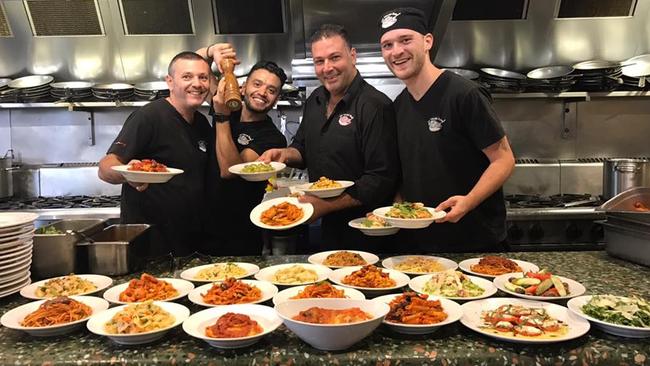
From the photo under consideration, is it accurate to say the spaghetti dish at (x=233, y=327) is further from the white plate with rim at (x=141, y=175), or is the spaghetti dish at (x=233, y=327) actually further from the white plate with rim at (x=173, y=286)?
the white plate with rim at (x=141, y=175)

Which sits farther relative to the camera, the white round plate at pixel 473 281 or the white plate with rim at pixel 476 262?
the white plate with rim at pixel 476 262

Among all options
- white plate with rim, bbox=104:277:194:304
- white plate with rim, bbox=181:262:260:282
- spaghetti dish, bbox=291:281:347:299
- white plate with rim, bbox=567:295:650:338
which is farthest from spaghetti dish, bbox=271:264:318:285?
white plate with rim, bbox=567:295:650:338

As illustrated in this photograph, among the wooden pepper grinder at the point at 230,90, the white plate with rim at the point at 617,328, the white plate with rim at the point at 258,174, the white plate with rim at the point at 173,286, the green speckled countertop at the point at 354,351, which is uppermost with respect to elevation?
the wooden pepper grinder at the point at 230,90

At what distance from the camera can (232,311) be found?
193 cm

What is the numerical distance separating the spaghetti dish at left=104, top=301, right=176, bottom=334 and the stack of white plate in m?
0.66

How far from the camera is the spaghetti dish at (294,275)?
2354 millimetres

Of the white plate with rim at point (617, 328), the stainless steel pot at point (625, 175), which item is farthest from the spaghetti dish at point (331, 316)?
the stainless steel pot at point (625, 175)

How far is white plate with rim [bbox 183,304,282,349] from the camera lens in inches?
67.1

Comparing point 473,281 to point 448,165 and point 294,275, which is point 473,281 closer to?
point 294,275

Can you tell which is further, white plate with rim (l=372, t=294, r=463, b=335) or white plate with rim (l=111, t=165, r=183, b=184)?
white plate with rim (l=111, t=165, r=183, b=184)

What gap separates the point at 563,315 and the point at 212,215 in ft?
7.94

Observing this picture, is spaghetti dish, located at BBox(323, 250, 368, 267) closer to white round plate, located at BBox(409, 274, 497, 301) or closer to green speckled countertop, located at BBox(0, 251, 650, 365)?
white round plate, located at BBox(409, 274, 497, 301)

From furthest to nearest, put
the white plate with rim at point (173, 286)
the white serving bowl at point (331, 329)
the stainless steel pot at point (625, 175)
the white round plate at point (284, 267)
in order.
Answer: the stainless steel pot at point (625, 175) < the white round plate at point (284, 267) < the white plate with rim at point (173, 286) < the white serving bowl at point (331, 329)

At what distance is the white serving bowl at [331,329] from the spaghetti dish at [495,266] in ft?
2.69
